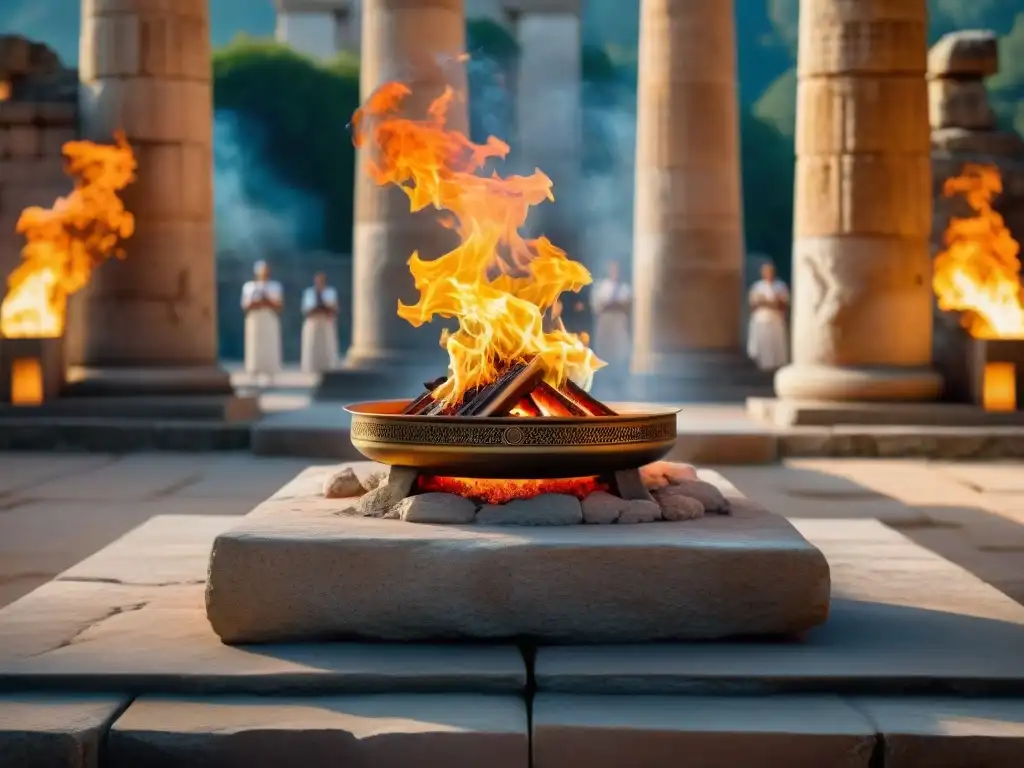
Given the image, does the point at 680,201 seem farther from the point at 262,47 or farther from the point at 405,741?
the point at 262,47

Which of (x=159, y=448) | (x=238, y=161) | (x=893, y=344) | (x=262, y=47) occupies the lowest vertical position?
(x=159, y=448)

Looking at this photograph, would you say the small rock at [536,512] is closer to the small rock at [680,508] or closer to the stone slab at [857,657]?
the small rock at [680,508]

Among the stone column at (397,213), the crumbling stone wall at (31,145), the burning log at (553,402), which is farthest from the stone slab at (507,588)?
the crumbling stone wall at (31,145)

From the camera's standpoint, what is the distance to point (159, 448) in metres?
12.1

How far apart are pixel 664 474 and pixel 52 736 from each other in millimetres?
2746

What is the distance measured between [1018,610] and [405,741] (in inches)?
94.1

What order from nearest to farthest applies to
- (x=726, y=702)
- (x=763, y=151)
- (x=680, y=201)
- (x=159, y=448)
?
1. (x=726, y=702)
2. (x=159, y=448)
3. (x=680, y=201)
4. (x=763, y=151)

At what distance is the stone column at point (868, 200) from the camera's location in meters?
12.4

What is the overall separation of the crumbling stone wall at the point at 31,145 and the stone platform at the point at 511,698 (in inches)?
557

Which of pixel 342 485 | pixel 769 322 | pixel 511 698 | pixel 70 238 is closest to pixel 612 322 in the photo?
pixel 769 322

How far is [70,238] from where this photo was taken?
1302cm

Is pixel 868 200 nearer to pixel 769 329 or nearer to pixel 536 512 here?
pixel 536 512

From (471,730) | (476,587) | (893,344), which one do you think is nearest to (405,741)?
(471,730)

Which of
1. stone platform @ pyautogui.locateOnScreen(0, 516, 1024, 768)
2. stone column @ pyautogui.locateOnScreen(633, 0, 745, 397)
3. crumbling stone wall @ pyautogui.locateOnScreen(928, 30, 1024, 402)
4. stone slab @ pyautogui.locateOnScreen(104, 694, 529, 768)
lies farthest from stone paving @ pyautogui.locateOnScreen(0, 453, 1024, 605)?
crumbling stone wall @ pyautogui.locateOnScreen(928, 30, 1024, 402)
